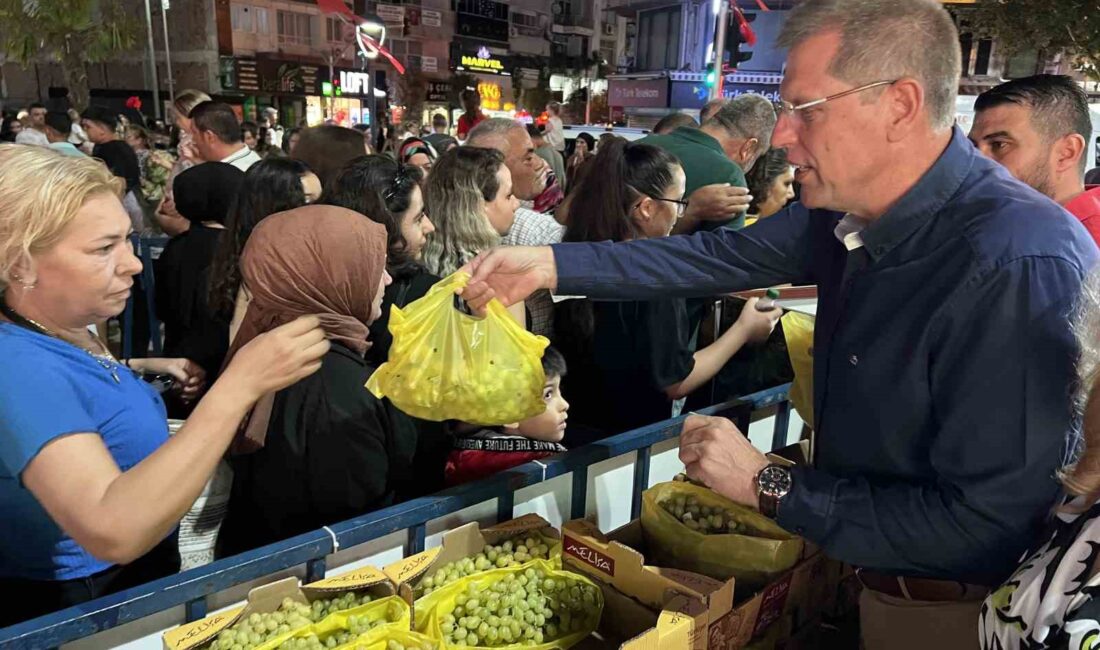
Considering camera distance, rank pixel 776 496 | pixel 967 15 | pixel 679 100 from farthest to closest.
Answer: pixel 679 100, pixel 967 15, pixel 776 496

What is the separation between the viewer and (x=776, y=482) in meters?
1.52

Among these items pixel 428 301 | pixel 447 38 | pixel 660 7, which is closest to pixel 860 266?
pixel 428 301

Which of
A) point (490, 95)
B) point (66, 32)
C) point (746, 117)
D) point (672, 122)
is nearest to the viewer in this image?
point (746, 117)

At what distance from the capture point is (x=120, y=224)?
175 centimetres

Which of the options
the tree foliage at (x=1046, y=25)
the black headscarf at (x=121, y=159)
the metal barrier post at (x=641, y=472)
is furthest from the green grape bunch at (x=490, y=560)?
the tree foliage at (x=1046, y=25)

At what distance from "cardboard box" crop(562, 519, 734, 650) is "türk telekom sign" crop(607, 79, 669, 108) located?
98.5 ft

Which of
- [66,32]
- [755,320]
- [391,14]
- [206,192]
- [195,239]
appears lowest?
[755,320]

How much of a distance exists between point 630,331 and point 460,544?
1.28 meters

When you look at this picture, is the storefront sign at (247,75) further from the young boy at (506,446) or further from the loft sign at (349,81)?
the young boy at (506,446)

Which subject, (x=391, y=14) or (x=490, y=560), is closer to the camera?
(x=490, y=560)

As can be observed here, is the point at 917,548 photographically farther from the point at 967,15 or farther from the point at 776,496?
the point at 967,15

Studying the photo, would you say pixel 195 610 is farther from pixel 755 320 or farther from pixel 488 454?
pixel 755 320

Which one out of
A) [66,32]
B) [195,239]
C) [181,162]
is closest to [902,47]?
[195,239]

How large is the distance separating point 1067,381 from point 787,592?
0.81m
